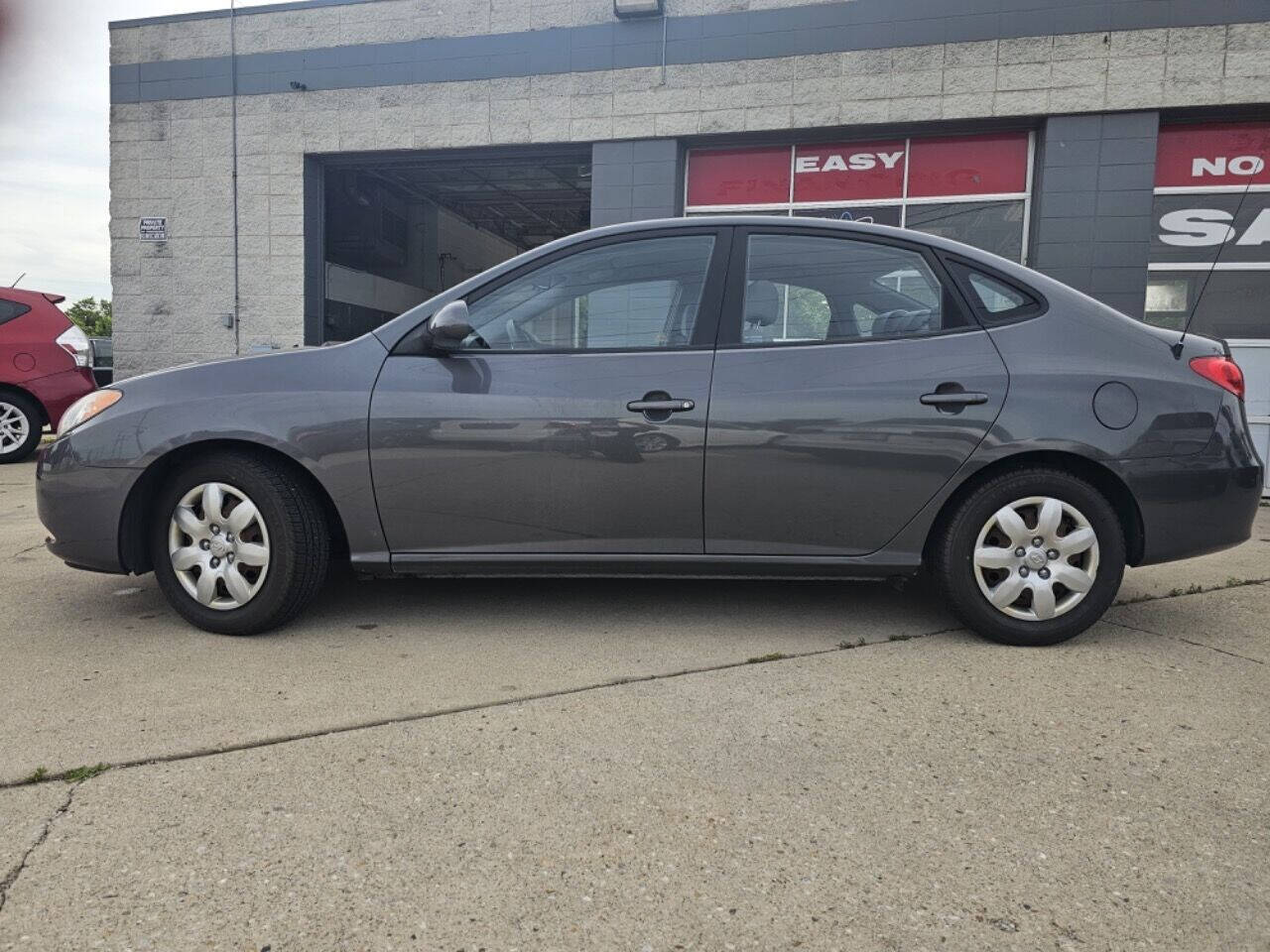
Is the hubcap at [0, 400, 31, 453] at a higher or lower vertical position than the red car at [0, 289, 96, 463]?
lower

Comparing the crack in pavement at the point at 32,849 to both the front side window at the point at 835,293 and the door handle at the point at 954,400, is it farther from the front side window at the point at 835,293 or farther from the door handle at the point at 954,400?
the door handle at the point at 954,400

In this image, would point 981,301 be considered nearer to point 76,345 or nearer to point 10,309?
point 76,345

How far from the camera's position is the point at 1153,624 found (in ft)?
11.6

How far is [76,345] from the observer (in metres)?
9.13

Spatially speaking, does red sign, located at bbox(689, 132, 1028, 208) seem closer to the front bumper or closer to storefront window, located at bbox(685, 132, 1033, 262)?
storefront window, located at bbox(685, 132, 1033, 262)

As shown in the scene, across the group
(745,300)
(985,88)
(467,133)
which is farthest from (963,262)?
(467,133)

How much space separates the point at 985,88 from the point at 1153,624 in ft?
25.3

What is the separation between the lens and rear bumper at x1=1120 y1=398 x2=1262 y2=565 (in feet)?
10.2

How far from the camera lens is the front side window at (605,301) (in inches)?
127

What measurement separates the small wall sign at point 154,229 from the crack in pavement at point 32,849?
38.9 ft

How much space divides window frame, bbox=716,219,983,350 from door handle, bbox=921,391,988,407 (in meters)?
0.24

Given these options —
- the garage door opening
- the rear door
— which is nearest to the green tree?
the garage door opening

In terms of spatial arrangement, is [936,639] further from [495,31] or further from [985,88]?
[495,31]

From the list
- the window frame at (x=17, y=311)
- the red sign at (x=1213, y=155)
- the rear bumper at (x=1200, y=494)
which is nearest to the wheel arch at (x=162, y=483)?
the rear bumper at (x=1200, y=494)
